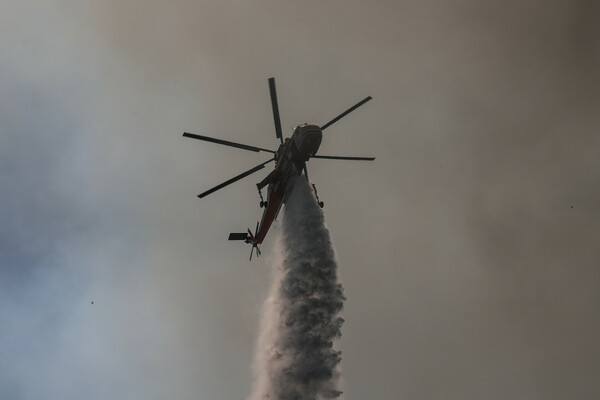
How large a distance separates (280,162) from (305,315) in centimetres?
1457

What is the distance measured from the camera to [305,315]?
61.9 m

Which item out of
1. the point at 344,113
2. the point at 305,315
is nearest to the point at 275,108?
the point at 344,113

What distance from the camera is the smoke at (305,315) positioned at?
60969 millimetres

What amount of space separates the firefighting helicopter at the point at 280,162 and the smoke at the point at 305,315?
4.46 ft

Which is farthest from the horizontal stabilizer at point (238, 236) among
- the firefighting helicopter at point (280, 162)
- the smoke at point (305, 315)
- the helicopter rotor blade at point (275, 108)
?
the helicopter rotor blade at point (275, 108)

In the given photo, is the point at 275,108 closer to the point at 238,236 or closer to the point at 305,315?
the point at 238,236

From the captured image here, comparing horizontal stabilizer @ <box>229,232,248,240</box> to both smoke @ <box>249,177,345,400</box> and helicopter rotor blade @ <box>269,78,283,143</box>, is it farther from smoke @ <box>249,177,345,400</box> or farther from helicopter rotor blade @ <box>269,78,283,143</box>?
helicopter rotor blade @ <box>269,78,283,143</box>

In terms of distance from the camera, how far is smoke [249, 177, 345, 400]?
200 feet

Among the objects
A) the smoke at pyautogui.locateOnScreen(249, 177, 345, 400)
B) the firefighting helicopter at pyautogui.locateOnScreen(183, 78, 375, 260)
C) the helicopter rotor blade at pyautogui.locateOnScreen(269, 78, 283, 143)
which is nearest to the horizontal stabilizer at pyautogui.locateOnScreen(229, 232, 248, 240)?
the firefighting helicopter at pyautogui.locateOnScreen(183, 78, 375, 260)

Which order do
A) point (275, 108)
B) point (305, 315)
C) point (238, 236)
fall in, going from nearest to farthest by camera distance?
point (275, 108) → point (305, 315) → point (238, 236)

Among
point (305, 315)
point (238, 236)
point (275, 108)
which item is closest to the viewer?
point (275, 108)

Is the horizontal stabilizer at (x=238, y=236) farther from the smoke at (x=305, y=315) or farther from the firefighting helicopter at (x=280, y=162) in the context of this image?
the smoke at (x=305, y=315)

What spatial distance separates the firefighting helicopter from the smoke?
136cm

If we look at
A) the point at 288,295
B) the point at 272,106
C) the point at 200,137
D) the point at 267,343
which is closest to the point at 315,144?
the point at 272,106
